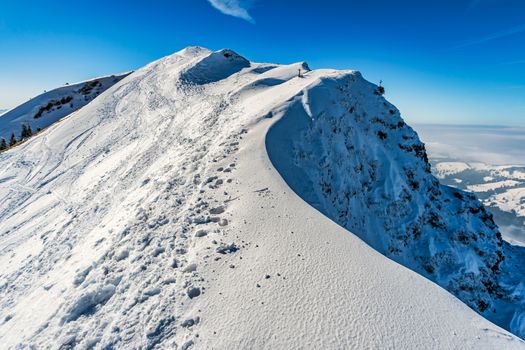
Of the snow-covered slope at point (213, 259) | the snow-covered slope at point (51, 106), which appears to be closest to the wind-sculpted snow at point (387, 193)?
the snow-covered slope at point (213, 259)

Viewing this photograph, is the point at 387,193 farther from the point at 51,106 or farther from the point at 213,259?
the point at 51,106

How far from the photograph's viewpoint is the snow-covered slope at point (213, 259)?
17.4 feet

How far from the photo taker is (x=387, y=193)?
81.3 feet

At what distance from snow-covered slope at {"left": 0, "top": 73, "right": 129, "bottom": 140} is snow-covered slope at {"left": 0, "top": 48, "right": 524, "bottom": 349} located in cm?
4630

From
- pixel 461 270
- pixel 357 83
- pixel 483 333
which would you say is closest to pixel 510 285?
pixel 461 270

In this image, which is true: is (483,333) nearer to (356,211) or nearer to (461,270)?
(356,211)

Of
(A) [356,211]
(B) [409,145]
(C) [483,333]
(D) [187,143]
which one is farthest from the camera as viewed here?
(B) [409,145]

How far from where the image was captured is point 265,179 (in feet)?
33.9

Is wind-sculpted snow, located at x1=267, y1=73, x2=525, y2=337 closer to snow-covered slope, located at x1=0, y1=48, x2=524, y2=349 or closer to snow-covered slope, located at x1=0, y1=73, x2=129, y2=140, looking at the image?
snow-covered slope, located at x1=0, y1=48, x2=524, y2=349

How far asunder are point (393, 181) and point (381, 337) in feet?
76.7

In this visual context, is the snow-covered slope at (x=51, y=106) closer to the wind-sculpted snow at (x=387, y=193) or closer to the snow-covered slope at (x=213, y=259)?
the snow-covered slope at (x=213, y=259)

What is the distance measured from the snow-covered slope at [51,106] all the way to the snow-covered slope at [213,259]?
46.3 m

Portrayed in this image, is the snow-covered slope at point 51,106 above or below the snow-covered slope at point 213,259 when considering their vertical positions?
above

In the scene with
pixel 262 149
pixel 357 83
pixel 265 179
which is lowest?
pixel 265 179
